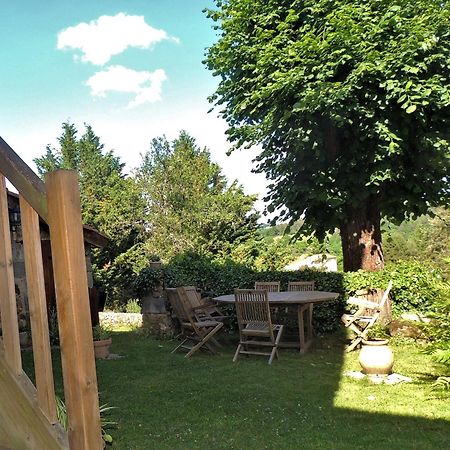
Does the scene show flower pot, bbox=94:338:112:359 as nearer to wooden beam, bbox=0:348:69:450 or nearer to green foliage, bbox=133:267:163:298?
green foliage, bbox=133:267:163:298

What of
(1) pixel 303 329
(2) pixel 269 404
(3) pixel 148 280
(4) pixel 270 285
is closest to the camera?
(2) pixel 269 404

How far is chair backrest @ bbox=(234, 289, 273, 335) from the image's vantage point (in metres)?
6.61

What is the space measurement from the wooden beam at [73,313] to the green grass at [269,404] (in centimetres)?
223

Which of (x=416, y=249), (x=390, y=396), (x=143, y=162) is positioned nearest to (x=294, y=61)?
(x=390, y=396)

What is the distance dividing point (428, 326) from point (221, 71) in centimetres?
646

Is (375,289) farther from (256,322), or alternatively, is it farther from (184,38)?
(184,38)

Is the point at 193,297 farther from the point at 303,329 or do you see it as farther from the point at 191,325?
the point at 303,329

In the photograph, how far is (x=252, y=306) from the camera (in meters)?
6.79

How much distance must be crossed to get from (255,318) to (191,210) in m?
15.2

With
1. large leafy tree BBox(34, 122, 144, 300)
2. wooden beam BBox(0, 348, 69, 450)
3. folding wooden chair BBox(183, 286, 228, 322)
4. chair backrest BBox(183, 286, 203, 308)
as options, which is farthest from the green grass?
large leafy tree BBox(34, 122, 144, 300)

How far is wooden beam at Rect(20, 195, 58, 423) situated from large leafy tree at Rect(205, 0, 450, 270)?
6.40 metres

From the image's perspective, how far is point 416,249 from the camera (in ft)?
93.1

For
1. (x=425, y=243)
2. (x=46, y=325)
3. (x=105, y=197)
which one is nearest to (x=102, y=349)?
(x=46, y=325)

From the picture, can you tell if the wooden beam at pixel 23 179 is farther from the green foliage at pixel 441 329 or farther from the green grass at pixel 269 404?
the green foliage at pixel 441 329
